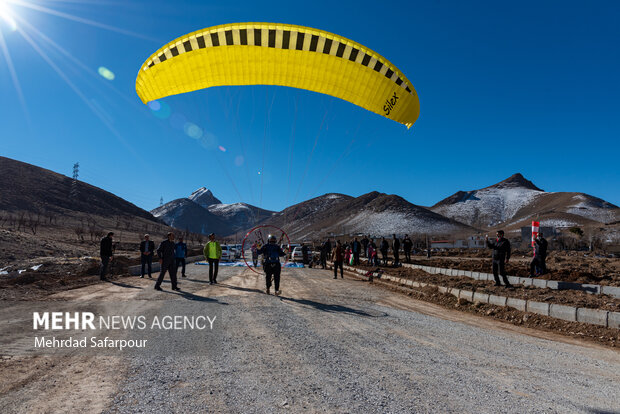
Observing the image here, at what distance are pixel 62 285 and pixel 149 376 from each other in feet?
34.1

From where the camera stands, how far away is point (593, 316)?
304 inches

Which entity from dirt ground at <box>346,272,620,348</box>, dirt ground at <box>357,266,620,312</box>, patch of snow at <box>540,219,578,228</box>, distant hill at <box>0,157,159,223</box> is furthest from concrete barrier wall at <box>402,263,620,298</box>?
patch of snow at <box>540,219,578,228</box>

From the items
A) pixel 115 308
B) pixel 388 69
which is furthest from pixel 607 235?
pixel 115 308

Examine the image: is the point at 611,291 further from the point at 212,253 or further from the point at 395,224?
the point at 395,224

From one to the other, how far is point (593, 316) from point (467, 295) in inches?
142

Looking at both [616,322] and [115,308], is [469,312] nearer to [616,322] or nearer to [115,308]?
[616,322]

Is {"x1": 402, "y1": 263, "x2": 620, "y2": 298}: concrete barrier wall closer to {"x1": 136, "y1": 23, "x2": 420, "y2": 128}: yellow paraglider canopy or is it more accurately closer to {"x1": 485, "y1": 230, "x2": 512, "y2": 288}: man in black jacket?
{"x1": 485, "y1": 230, "x2": 512, "y2": 288}: man in black jacket

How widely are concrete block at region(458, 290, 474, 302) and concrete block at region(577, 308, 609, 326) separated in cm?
308

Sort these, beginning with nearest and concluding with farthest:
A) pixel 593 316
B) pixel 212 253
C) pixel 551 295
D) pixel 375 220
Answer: pixel 593 316 < pixel 551 295 < pixel 212 253 < pixel 375 220

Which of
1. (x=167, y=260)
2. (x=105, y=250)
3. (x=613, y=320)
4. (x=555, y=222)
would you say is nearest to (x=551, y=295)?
(x=613, y=320)

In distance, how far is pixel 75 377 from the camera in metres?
4.07

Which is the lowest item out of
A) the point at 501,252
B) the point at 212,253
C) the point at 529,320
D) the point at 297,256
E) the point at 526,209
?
the point at 297,256

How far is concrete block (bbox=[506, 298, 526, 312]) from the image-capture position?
9.22 m

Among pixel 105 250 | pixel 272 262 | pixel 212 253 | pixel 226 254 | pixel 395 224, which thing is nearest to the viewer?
pixel 272 262
